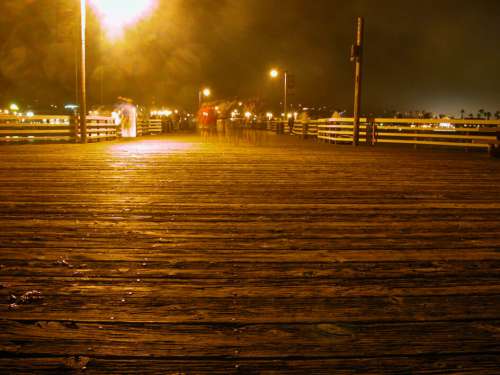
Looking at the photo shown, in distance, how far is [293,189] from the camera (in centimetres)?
700

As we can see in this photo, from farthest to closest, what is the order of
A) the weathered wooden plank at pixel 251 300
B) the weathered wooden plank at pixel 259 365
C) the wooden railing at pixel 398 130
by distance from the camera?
the wooden railing at pixel 398 130 → the weathered wooden plank at pixel 251 300 → the weathered wooden plank at pixel 259 365

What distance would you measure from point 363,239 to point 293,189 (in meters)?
2.96

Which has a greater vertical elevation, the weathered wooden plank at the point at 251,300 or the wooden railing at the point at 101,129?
the wooden railing at the point at 101,129

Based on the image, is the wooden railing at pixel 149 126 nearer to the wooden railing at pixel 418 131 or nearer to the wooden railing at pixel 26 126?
the wooden railing at pixel 26 126

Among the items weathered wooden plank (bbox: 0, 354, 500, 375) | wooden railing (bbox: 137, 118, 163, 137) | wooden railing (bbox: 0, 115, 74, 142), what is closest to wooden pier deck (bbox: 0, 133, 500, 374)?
weathered wooden plank (bbox: 0, 354, 500, 375)

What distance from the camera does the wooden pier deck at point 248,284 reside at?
2.07 metres

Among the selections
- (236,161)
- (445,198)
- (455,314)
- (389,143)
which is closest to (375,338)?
(455,314)

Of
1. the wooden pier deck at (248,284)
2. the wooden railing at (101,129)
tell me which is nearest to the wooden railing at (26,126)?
the wooden railing at (101,129)

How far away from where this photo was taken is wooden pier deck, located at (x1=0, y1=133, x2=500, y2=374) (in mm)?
2066

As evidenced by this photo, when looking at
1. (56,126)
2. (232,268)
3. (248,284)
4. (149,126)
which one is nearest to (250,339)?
(248,284)

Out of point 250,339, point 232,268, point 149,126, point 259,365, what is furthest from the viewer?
point 149,126

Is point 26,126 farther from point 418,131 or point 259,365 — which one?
point 259,365

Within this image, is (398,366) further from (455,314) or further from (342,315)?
(455,314)

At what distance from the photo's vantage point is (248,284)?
9.65ft
